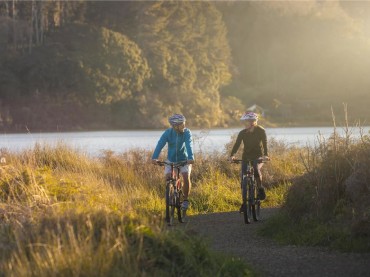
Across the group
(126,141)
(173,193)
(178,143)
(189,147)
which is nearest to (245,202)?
(173,193)

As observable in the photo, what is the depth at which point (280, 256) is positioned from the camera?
10023mm

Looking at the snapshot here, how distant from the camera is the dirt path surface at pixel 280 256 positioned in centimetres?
907

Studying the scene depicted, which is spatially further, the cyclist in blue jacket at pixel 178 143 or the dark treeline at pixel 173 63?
the dark treeline at pixel 173 63

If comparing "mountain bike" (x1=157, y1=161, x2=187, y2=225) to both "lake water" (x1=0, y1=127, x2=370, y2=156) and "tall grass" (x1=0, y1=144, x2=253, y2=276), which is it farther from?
"lake water" (x1=0, y1=127, x2=370, y2=156)

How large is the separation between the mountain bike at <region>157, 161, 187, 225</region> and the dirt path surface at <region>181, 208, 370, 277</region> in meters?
0.65

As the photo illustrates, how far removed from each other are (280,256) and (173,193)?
3.76m

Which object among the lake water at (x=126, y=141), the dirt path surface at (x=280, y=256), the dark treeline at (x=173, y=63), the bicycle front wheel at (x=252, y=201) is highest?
the dark treeline at (x=173, y=63)

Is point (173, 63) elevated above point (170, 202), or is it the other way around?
point (173, 63)

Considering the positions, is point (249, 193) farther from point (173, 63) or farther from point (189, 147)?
point (173, 63)

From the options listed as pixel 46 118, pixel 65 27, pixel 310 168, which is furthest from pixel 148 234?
pixel 65 27

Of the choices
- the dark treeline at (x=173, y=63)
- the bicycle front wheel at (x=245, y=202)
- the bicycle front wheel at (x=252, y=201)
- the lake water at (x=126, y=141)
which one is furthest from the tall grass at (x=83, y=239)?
the dark treeline at (x=173, y=63)

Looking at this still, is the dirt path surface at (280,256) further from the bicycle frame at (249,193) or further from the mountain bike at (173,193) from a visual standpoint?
the mountain bike at (173,193)

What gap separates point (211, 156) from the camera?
2075cm

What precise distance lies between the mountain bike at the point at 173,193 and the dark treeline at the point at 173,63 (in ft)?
116
